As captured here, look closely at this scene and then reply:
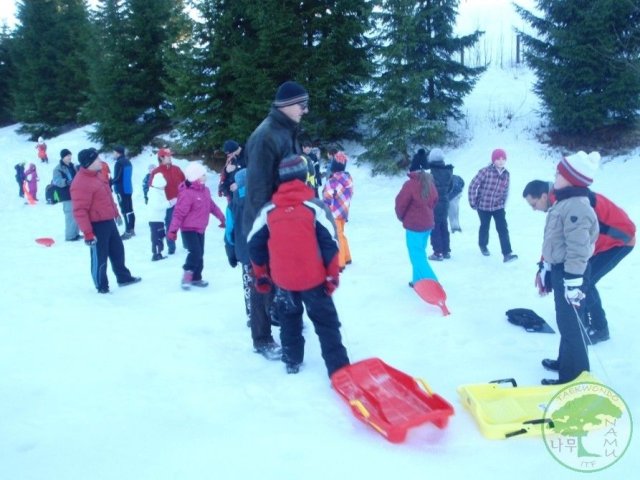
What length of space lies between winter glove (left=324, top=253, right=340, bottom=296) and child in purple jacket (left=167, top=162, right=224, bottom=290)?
12.2ft

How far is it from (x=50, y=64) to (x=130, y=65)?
10219 mm

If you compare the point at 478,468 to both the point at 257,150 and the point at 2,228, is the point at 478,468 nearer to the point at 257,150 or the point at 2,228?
the point at 257,150

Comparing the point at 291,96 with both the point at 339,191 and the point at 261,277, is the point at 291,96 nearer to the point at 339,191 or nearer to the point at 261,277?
the point at 261,277

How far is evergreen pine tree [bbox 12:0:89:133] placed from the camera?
88.3 ft

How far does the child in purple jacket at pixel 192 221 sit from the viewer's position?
717 cm

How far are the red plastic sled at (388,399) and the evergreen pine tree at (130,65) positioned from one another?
59.8ft

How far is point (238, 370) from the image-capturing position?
14.4 ft

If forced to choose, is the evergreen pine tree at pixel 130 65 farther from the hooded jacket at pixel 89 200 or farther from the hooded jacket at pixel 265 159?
the hooded jacket at pixel 265 159

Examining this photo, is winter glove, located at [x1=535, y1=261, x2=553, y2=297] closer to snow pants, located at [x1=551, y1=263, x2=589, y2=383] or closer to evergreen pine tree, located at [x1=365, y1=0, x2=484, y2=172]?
snow pants, located at [x1=551, y1=263, x2=589, y2=383]

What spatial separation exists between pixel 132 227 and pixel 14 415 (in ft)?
27.1

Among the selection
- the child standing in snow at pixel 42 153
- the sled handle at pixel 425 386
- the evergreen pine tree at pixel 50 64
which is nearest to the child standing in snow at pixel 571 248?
the sled handle at pixel 425 386

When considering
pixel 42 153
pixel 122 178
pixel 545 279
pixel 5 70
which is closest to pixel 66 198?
pixel 122 178

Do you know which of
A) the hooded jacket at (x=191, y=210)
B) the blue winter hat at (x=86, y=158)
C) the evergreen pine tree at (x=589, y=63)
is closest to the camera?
the blue winter hat at (x=86, y=158)

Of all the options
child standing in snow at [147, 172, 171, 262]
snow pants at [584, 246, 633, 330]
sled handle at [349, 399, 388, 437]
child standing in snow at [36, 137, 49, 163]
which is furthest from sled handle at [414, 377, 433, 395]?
child standing in snow at [36, 137, 49, 163]
